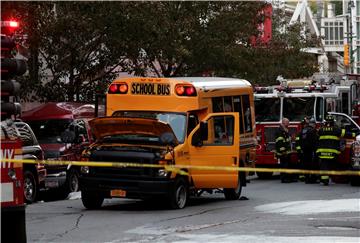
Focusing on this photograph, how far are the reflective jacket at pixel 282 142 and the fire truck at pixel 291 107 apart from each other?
0.74 meters

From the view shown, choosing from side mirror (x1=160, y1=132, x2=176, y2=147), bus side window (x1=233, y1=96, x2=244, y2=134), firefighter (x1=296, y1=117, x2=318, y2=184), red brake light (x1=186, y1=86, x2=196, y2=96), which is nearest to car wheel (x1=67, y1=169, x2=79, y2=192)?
bus side window (x1=233, y1=96, x2=244, y2=134)

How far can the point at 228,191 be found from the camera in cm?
1742

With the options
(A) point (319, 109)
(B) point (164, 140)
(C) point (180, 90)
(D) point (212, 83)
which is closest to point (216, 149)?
(C) point (180, 90)

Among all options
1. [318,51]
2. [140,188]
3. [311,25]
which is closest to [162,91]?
[140,188]

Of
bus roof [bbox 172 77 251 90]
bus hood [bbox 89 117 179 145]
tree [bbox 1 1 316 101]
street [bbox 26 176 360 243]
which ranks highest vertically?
tree [bbox 1 1 316 101]

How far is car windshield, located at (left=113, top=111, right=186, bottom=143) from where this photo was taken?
1558cm

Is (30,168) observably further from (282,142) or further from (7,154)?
(7,154)

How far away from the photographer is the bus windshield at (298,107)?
78.3ft

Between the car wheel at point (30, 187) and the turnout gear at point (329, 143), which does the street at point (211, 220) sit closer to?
the car wheel at point (30, 187)

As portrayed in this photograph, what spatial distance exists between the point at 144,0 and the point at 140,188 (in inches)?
411

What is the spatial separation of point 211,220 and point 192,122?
9.13ft

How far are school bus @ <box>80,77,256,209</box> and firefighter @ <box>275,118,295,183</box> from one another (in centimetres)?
536

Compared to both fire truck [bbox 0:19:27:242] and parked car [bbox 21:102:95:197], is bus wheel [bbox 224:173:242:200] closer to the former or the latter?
parked car [bbox 21:102:95:197]

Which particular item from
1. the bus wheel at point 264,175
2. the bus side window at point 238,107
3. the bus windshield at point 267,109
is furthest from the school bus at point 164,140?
the bus wheel at point 264,175
